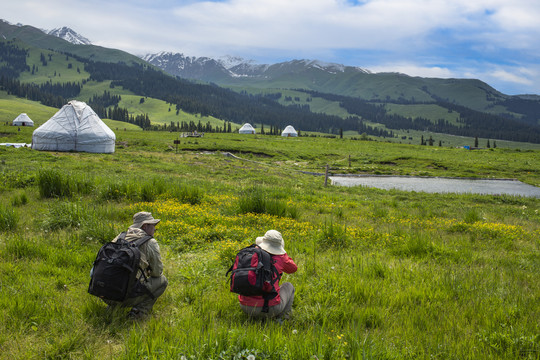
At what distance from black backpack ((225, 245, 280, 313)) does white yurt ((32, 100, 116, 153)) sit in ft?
122

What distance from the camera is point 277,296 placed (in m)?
4.60

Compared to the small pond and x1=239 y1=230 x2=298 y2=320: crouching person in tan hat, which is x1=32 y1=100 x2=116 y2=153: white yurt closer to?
the small pond

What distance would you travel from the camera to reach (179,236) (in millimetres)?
8523

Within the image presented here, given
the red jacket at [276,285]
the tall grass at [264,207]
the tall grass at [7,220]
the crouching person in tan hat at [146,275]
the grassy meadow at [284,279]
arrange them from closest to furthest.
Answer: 1. the grassy meadow at [284,279]
2. the red jacket at [276,285]
3. the crouching person in tan hat at [146,275]
4. the tall grass at [7,220]
5. the tall grass at [264,207]

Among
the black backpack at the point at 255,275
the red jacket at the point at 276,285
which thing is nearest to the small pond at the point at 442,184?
the red jacket at the point at 276,285

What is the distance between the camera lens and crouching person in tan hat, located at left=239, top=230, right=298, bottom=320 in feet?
14.9

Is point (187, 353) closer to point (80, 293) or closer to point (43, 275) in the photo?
point (80, 293)

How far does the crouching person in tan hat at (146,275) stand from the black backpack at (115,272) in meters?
0.31

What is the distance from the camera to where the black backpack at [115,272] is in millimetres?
4262

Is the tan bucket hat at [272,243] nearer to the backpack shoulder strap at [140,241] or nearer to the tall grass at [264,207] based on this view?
the backpack shoulder strap at [140,241]

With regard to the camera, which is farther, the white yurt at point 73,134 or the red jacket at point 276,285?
the white yurt at point 73,134

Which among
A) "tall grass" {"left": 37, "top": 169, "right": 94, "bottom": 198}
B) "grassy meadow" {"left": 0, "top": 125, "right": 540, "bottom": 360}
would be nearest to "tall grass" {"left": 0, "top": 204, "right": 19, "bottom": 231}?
"grassy meadow" {"left": 0, "top": 125, "right": 540, "bottom": 360}

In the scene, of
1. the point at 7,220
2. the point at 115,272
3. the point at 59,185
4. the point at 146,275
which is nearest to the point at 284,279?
the point at 146,275

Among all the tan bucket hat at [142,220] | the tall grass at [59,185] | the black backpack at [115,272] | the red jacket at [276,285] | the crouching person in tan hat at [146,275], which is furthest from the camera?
the tall grass at [59,185]
